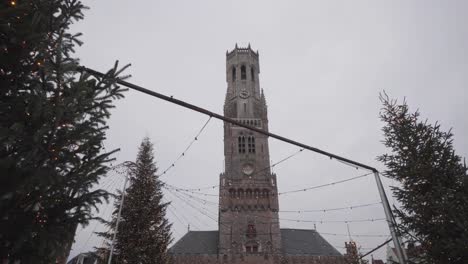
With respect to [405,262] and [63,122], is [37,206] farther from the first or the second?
[405,262]

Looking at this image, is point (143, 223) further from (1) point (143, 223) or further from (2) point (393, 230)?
(2) point (393, 230)

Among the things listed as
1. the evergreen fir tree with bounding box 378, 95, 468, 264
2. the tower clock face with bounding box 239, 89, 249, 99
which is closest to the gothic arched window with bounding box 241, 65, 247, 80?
the tower clock face with bounding box 239, 89, 249, 99

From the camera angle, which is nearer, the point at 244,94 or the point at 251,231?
the point at 251,231

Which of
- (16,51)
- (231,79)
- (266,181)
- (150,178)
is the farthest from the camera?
(231,79)

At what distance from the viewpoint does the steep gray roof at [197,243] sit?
120 ft

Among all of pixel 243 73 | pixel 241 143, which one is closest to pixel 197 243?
pixel 241 143

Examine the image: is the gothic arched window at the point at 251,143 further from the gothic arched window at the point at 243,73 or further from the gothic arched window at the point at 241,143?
the gothic arched window at the point at 243,73

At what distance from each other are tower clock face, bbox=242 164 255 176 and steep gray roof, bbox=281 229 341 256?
1065 cm

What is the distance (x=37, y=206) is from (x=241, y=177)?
120 ft

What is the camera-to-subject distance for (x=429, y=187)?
1035 centimetres

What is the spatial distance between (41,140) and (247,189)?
118 ft

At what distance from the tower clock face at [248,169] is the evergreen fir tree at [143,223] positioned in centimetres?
2128

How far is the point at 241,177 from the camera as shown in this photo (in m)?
40.0

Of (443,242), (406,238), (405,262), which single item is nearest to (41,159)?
(405,262)
